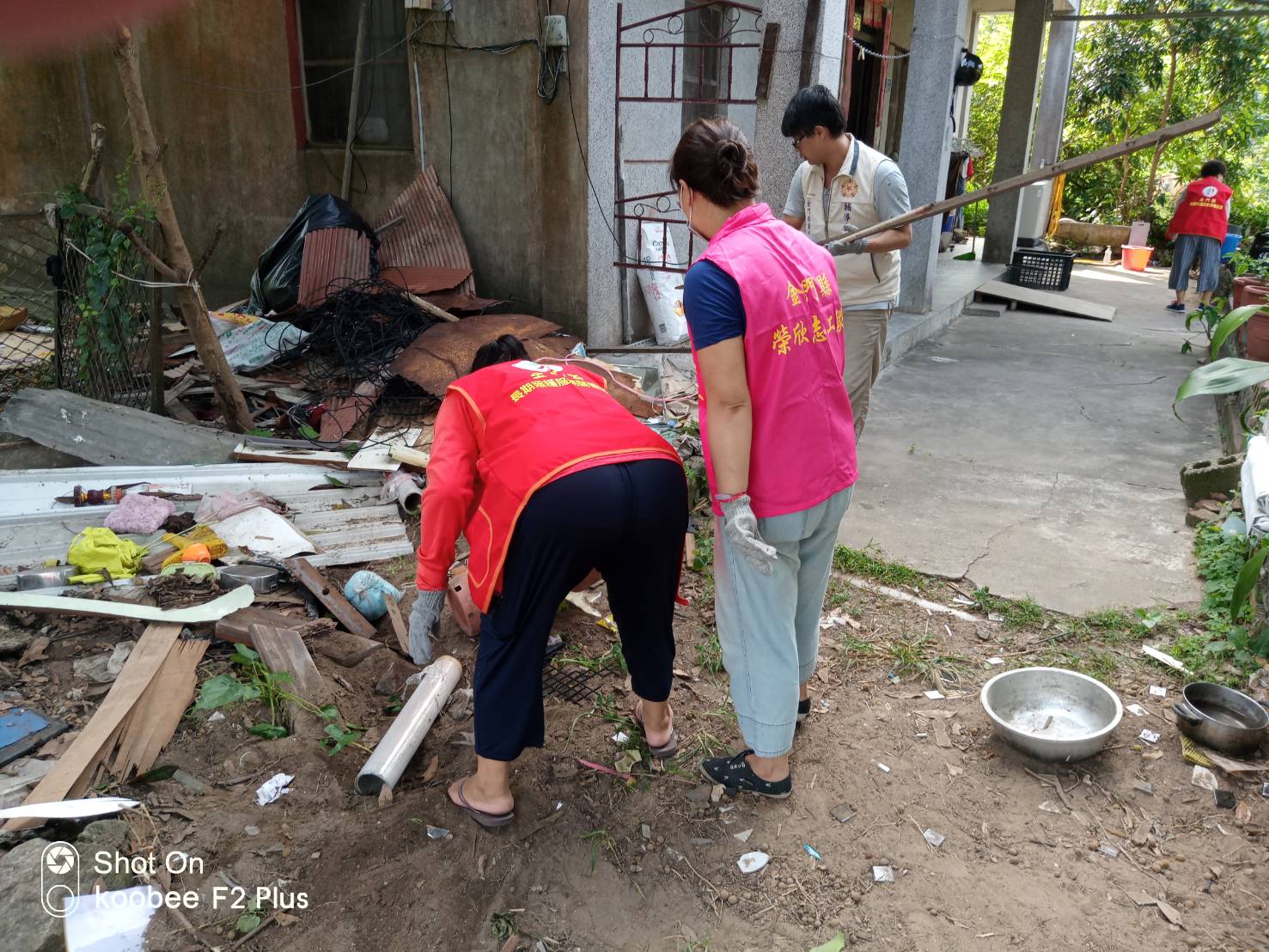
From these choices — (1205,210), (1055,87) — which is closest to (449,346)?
(1205,210)

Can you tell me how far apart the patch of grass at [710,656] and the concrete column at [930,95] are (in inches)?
244

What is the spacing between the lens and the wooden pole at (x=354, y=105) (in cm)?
677

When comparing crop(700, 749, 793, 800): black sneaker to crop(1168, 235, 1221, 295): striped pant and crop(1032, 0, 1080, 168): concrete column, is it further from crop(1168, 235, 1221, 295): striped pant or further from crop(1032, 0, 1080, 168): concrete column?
crop(1032, 0, 1080, 168): concrete column

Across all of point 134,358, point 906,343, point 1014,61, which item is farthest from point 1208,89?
point 134,358

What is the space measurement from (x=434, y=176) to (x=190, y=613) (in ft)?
13.9

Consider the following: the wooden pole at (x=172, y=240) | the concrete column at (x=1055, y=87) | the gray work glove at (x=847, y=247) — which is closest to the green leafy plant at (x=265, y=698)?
the wooden pole at (x=172, y=240)

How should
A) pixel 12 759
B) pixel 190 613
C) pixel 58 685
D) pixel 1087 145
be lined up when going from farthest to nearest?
pixel 1087 145 → pixel 190 613 → pixel 58 685 → pixel 12 759

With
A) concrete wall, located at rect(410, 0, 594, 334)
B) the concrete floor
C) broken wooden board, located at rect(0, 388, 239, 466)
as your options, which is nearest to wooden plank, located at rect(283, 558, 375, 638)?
broken wooden board, located at rect(0, 388, 239, 466)

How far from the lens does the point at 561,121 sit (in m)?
6.08

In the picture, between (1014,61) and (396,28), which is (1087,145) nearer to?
(1014,61)

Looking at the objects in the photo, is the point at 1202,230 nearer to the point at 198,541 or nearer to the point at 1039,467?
the point at 1039,467

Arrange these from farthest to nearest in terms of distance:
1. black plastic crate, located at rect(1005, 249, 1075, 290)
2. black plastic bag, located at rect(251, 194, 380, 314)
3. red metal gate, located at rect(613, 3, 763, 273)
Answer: black plastic crate, located at rect(1005, 249, 1075, 290), black plastic bag, located at rect(251, 194, 380, 314), red metal gate, located at rect(613, 3, 763, 273)

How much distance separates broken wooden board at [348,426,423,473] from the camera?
4844 millimetres

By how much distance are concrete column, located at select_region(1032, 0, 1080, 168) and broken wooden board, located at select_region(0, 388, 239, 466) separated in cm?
1277
